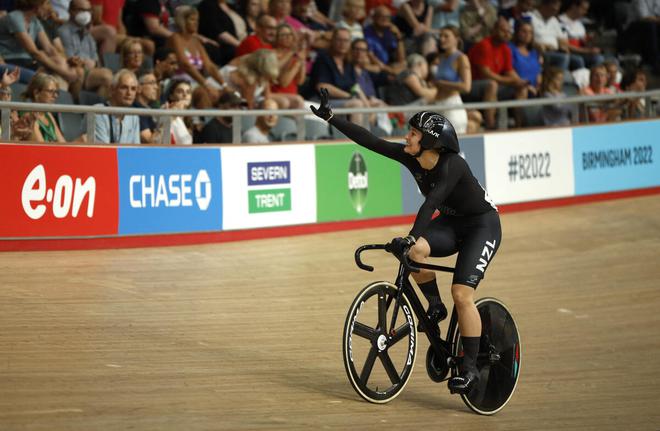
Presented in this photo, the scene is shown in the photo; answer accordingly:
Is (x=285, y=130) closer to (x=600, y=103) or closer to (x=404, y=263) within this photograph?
(x=600, y=103)

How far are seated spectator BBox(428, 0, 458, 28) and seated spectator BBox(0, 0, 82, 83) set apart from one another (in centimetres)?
664

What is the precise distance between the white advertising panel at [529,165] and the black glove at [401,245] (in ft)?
25.6

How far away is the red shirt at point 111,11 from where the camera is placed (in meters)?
12.8

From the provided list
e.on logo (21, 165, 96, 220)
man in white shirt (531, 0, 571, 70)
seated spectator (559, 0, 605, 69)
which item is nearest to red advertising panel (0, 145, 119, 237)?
e.on logo (21, 165, 96, 220)

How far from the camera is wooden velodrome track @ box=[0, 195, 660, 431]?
262 inches

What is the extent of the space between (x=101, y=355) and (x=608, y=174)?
9.56 metres

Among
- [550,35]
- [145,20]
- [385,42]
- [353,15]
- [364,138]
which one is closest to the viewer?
[364,138]

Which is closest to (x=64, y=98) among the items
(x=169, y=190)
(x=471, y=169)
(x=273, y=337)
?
(x=169, y=190)

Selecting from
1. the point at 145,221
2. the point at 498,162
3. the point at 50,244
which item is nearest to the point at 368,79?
the point at 498,162

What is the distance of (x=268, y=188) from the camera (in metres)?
12.2

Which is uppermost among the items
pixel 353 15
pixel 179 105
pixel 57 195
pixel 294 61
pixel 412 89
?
pixel 353 15

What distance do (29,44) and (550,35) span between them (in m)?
8.64

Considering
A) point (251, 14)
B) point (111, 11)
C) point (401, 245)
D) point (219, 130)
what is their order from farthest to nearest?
point (251, 14) < point (111, 11) < point (219, 130) < point (401, 245)

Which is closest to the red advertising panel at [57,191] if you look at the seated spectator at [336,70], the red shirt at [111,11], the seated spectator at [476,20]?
the red shirt at [111,11]
